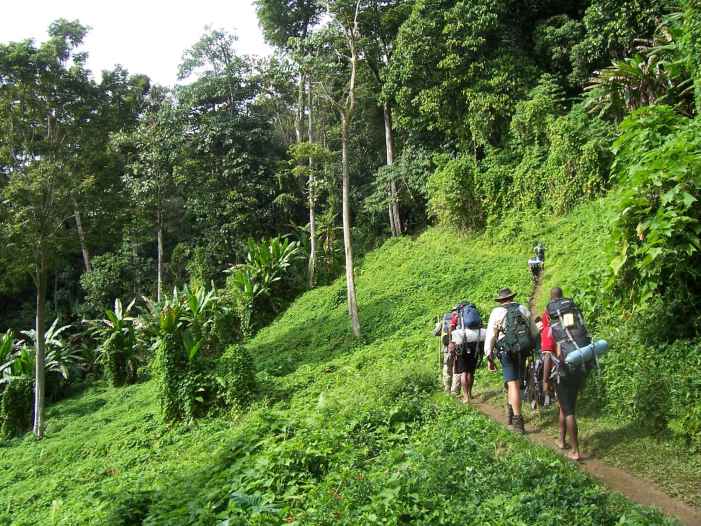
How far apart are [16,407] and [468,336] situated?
14.6 m

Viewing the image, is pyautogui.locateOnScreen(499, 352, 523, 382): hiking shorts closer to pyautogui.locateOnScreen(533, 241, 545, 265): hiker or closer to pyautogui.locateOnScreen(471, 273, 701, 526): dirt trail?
pyautogui.locateOnScreen(471, 273, 701, 526): dirt trail

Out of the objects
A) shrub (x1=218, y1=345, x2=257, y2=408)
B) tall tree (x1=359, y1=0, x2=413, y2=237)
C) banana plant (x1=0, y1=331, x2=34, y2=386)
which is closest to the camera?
shrub (x1=218, y1=345, x2=257, y2=408)

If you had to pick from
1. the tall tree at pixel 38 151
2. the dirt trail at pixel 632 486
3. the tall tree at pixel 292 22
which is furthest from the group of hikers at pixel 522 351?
the tall tree at pixel 292 22

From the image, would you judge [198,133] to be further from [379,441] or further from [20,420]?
[379,441]

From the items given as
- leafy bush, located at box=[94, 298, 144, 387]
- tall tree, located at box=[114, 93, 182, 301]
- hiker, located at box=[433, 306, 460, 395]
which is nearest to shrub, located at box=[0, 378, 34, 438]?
leafy bush, located at box=[94, 298, 144, 387]

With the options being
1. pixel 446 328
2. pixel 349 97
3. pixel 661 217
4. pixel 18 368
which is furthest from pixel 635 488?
pixel 18 368

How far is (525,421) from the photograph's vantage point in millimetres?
6457

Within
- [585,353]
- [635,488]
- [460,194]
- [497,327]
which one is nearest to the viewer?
[635,488]

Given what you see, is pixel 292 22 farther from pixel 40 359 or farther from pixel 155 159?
pixel 40 359

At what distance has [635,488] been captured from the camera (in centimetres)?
469

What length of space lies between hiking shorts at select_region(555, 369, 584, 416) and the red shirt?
0.36 m

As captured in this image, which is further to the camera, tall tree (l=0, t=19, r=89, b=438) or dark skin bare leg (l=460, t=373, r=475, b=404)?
tall tree (l=0, t=19, r=89, b=438)

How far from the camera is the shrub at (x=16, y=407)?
15898 mm

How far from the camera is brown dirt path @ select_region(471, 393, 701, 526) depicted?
4.23 m
